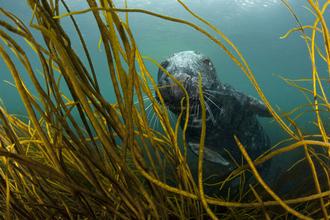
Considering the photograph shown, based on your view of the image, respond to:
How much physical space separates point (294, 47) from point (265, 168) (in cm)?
4670

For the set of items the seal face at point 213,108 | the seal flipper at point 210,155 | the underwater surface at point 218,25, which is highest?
the underwater surface at point 218,25

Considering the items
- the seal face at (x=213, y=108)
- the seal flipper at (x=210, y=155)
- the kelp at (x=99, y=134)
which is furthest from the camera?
the seal flipper at (x=210, y=155)

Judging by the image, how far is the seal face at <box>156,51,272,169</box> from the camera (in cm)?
237

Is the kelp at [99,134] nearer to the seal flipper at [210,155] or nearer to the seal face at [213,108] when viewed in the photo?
the seal face at [213,108]

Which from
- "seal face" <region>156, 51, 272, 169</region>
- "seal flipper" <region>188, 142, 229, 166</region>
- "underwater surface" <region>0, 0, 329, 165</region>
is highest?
"underwater surface" <region>0, 0, 329, 165</region>

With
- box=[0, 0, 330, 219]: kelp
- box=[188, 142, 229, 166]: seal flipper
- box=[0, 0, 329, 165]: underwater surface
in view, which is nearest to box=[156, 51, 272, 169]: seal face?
box=[188, 142, 229, 166]: seal flipper

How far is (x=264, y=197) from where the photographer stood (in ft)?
5.96

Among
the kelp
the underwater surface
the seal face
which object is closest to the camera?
the kelp

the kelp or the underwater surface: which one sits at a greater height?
the underwater surface

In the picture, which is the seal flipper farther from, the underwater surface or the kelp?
the underwater surface

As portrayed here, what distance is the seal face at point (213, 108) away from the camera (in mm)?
2373

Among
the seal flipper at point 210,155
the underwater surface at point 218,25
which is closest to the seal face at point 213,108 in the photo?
the seal flipper at point 210,155

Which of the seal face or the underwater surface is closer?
the seal face

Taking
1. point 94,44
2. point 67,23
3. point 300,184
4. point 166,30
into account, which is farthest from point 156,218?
point 94,44
